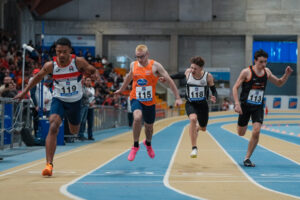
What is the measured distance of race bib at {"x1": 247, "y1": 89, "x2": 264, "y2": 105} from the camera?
28.9 ft

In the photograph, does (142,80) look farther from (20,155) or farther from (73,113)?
(20,155)

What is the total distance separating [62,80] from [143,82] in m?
1.50

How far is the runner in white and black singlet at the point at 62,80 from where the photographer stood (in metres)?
7.30

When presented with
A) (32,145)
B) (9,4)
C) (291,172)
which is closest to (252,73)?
(291,172)

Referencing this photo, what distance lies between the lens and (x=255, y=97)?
8.83 metres

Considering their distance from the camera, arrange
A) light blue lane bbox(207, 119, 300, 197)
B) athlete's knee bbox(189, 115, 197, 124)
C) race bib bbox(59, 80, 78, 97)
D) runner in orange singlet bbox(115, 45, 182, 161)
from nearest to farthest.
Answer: light blue lane bbox(207, 119, 300, 197), race bib bbox(59, 80, 78, 97), runner in orange singlet bbox(115, 45, 182, 161), athlete's knee bbox(189, 115, 197, 124)

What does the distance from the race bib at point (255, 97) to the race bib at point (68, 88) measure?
299 centimetres

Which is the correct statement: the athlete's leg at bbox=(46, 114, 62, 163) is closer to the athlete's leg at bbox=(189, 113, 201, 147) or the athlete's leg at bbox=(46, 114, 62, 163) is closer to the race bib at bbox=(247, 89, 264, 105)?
the athlete's leg at bbox=(189, 113, 201, 147)

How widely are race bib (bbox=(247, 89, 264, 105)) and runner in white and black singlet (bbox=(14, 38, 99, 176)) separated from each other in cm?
280

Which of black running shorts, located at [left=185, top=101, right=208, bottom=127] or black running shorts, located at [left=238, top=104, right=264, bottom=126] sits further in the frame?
black running shorts, located at [left=185, top=101, right=208, bottom=127]

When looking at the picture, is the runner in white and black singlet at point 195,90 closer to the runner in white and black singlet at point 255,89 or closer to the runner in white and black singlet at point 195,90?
the runner in white and black singlet at point 195,90

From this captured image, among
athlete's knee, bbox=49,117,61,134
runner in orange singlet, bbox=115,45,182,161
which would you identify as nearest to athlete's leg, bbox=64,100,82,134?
athlete's knee, bbox=49,117,61,134

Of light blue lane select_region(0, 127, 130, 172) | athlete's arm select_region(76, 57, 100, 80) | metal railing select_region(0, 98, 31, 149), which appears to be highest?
athlete's arm select_region(76, 57, 100, 80)

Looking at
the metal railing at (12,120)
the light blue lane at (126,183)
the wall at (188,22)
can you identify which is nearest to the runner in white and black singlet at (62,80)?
the light blue lane at (126,183)
